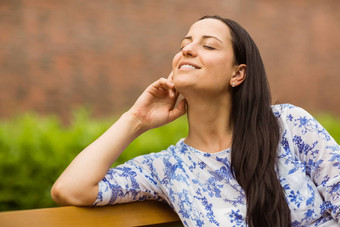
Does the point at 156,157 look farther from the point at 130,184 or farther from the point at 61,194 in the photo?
the point at 61,194

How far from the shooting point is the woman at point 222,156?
6.89 feet

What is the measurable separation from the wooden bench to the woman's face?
0.63 meters

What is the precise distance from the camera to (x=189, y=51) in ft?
7.32

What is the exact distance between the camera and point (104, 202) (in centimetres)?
210

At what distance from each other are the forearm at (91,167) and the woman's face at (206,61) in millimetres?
347

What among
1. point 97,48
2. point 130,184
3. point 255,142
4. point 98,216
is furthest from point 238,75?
point 97,48

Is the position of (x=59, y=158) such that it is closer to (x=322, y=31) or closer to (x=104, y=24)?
(x=104, y=24)

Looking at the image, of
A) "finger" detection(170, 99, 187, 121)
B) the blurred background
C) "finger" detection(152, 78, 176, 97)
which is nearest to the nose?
"finger" detection(152, 78, 176, 97)

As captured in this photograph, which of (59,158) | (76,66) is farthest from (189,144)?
(76,66)

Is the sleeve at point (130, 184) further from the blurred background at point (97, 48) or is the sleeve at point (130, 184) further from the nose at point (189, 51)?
the blurred background at point (97, 48)

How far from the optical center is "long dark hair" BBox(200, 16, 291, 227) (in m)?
2.07

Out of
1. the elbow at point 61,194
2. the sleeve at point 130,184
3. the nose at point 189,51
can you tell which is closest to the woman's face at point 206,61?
the nose at point 189,51

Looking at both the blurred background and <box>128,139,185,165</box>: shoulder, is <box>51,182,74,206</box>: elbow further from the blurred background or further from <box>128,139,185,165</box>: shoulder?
the blurred background

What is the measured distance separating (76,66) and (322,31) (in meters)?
5.90
